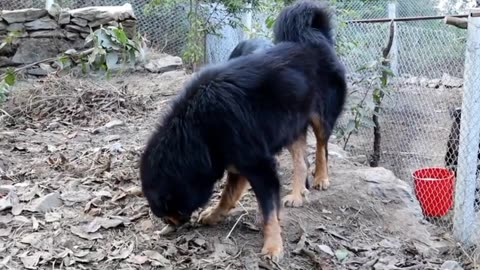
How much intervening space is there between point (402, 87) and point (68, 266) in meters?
4.76

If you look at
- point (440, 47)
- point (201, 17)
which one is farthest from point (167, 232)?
point (201, 17)

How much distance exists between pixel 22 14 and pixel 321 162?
4.75m

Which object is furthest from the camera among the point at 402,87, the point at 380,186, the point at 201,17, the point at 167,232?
the point at 201,17

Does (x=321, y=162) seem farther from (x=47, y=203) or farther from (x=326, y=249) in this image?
(x=47, y=203)

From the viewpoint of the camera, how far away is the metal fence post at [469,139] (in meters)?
4.01

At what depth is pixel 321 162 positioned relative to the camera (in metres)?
3.82

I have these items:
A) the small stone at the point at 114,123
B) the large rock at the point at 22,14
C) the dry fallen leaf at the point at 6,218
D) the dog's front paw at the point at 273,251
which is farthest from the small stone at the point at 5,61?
the dog's front paw at the point at 273,251

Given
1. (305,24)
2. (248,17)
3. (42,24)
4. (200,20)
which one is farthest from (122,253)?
(248,17)

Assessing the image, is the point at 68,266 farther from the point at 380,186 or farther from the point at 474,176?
the point at 474,176

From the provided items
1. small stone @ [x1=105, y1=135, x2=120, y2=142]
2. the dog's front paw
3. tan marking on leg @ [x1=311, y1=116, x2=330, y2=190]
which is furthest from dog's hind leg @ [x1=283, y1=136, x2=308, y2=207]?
small stone @ [x1=105, y1=135, x2=120, y2=142]

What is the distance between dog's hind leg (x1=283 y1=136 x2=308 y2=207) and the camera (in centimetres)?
353

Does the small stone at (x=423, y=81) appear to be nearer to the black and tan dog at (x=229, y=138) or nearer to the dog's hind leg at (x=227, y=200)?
the black and tan dog at (x=229, y=138)

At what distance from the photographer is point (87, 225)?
3.14m

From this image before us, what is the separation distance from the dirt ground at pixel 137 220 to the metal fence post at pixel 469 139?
22cm
